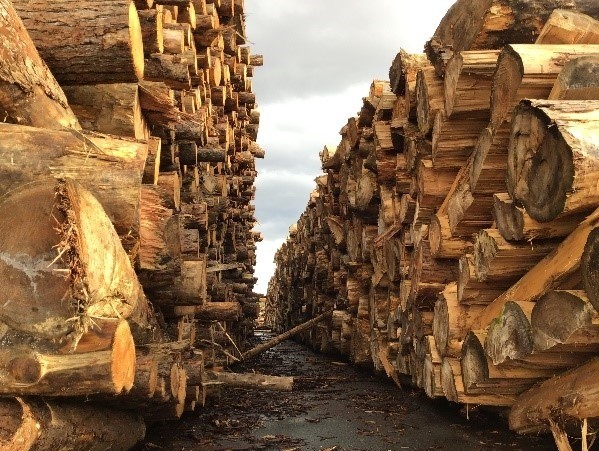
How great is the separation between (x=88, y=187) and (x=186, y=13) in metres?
3.97

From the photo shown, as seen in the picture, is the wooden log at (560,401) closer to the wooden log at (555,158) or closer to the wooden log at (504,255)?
the wooden log at (504,255)

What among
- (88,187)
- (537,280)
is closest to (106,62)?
(88,187)

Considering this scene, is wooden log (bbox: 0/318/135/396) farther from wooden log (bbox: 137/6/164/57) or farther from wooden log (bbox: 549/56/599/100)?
wooden log (bbox: 549/56/599/100)

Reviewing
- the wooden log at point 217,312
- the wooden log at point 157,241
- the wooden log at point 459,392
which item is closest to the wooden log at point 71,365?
the wooden log at point 157,241

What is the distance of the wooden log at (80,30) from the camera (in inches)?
129

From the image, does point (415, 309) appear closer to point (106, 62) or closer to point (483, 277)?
point (483, 277)

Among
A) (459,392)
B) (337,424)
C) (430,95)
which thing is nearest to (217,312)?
(337,424)

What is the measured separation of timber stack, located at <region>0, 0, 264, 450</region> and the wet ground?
0.35 metres

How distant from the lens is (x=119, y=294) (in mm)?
2777

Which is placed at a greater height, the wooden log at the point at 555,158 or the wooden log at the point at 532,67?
the wooden log at the point at 532,67

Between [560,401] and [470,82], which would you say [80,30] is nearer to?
[470,82]

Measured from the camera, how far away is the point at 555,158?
2648 mm

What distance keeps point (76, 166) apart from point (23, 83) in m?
0.56

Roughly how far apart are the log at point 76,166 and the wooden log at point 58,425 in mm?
884
